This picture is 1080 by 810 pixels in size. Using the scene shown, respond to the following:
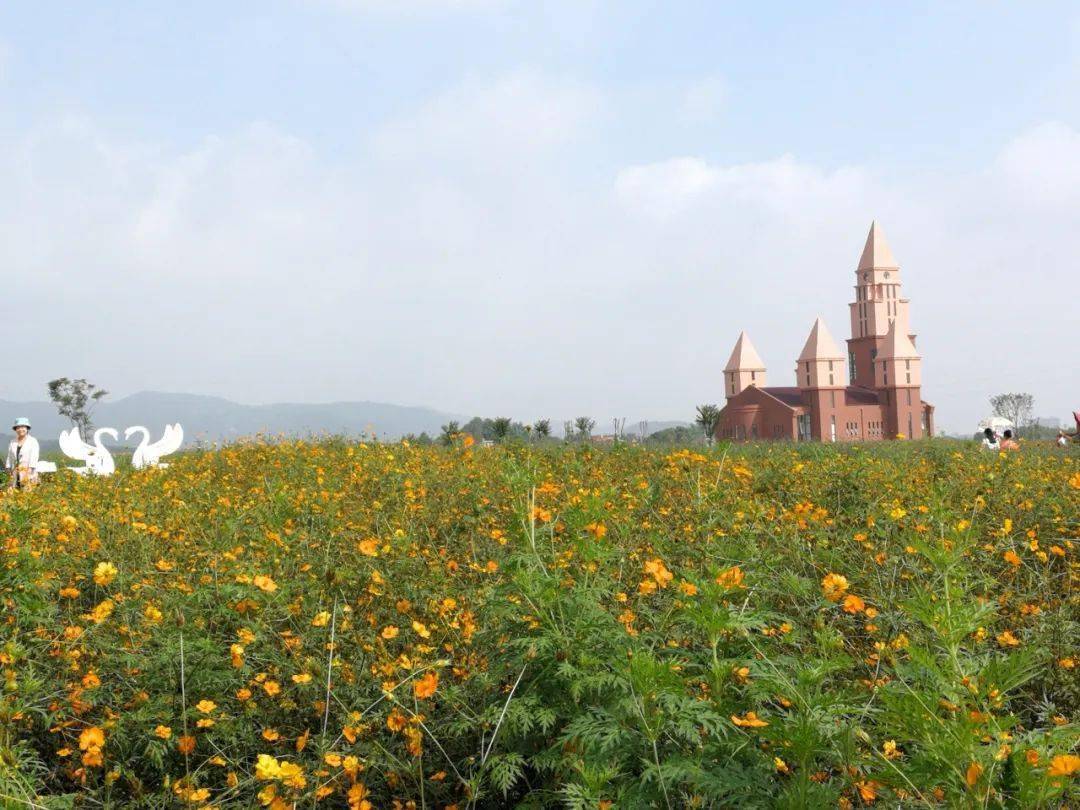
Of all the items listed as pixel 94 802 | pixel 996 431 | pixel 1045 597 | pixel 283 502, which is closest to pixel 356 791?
pixel 94 802

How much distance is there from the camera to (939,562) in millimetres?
2119

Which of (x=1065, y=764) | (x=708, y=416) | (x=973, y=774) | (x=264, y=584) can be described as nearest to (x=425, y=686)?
(x=264, y=584)

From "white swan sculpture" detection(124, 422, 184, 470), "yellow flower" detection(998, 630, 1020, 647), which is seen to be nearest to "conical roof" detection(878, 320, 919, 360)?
"white swan sculpture" detection(124, 422, 184, 470)

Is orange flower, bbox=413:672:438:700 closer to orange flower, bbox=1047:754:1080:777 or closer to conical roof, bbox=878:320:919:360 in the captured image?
orange flower, bbox=1047:754:1080:777

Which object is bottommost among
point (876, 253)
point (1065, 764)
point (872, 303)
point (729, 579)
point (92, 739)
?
point (92, 739)

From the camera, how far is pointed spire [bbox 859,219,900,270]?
64.2 metres

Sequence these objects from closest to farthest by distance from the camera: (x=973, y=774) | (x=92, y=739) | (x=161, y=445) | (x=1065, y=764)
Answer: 1. (x=1065, y=764)
2. (x=973, y=774)
3. (x=92, y=739)
4. (x=161, y=445)

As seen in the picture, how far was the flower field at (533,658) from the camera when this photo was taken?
1949 millimetres

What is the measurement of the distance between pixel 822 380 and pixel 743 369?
7099mm

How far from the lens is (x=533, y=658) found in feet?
7.84

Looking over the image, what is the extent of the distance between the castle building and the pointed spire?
3.57m

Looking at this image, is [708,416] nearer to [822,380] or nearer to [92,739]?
[822,380]

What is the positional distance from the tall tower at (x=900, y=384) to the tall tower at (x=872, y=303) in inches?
168

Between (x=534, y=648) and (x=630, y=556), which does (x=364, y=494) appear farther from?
(x=534, y=648)
